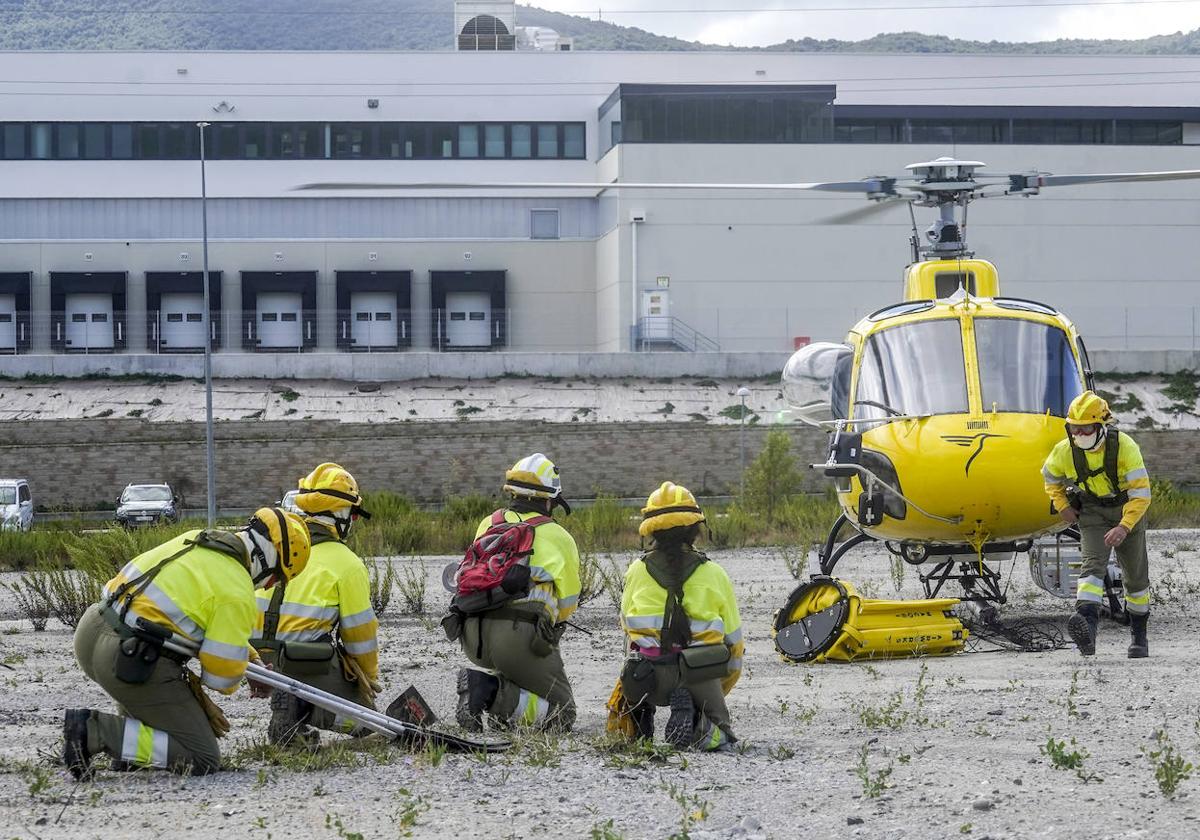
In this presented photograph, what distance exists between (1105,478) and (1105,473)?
0.12ft

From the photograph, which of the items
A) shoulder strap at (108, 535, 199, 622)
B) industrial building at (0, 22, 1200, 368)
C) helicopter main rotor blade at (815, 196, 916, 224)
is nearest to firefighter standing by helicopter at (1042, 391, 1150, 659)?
helicopter main rotor blade at (815, 196, 916, 224)

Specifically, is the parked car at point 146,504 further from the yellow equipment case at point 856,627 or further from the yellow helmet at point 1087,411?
the yellow helmet at point 1087,411

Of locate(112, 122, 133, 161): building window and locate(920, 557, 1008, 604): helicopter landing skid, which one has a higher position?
locate(112, 122, 133, 161): building window

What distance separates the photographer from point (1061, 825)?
6.63 meters

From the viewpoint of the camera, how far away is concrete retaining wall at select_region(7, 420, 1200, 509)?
146 ft

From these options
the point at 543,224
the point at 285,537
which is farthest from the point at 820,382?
the point at 543,224

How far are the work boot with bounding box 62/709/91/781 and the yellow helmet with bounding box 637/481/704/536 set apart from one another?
3.00 m

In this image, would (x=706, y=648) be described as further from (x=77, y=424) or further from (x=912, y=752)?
(x=77, y=424)

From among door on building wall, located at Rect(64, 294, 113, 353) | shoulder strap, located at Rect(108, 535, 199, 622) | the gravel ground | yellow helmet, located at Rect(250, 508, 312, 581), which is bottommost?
the gravel ground

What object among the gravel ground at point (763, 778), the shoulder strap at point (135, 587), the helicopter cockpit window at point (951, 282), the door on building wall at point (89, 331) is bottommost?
the gravel ground at point (763, 778)

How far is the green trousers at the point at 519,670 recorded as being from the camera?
380 inches

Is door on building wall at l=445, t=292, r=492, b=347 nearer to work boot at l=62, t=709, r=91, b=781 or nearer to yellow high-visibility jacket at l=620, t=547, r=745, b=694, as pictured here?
yellow high-visibility jacket at l=620, t=547, r=745, b=694

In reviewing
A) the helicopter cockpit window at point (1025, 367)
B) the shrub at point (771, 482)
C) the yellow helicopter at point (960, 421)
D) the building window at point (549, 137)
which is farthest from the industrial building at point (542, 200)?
the helicopter cockpit window at point (1025, 367)

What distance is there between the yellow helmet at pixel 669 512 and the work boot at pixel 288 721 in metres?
2.08
